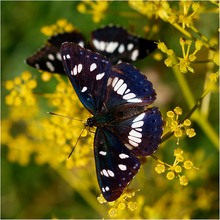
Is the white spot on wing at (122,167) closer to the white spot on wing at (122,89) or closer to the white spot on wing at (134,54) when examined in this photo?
the white spot on wing at (122,89)

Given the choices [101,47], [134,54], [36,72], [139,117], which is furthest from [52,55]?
[36,72]

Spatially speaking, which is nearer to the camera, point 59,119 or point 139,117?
point 139,117

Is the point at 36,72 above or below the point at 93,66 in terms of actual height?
below

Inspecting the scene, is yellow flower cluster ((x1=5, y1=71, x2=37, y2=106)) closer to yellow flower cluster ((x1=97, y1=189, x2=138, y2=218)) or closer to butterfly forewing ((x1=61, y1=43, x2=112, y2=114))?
butterfly forewing ((x1=61, y1=43, x2=112, y2=114))

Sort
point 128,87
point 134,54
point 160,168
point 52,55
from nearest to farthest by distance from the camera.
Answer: point 160,168 < point 128,87 < point 134,54 < point 52,55

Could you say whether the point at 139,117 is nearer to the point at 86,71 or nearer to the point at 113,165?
the point at 113,165

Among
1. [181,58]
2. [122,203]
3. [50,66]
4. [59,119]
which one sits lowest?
[122,203]

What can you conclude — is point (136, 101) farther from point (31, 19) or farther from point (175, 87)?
point (31, 19)

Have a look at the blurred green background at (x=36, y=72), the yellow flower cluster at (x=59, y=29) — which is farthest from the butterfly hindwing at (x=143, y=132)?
the blurred green background at (x=36, y=72)
